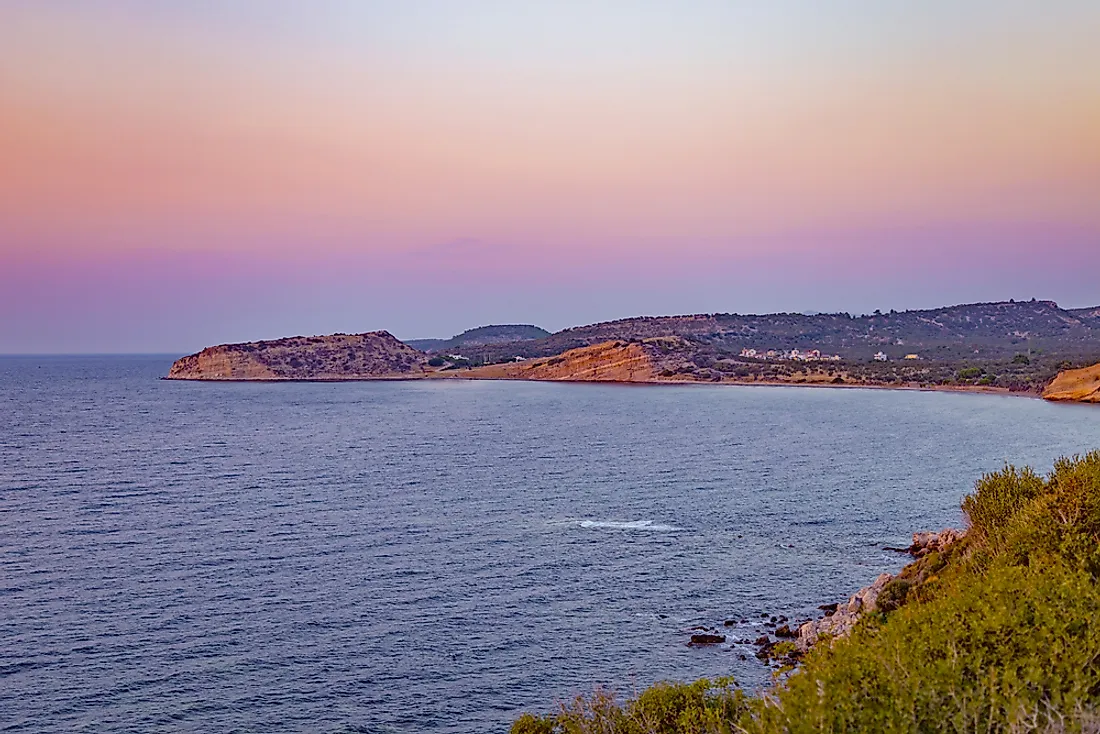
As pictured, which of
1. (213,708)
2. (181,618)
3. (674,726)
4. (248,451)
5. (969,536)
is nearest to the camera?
(674,726)

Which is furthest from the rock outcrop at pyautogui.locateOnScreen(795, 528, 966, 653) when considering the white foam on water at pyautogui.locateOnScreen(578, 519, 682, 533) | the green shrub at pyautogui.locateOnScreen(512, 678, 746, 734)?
the white foam on water at pyautogui.locateOnScreen(578, 519, 682, 533)

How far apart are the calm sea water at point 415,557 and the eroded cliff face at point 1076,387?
4018cm

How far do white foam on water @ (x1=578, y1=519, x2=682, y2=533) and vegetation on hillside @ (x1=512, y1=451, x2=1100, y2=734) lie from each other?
96.2 feet

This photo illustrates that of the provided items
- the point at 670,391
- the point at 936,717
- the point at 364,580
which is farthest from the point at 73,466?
the point at 670,391

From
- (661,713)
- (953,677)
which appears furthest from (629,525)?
(953,677)

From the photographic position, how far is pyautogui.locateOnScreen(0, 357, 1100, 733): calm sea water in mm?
30031

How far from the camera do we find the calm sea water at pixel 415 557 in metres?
30.0

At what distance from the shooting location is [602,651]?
33.3m

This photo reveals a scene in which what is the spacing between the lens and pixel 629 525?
53438 mm

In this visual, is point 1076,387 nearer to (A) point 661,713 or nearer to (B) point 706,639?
(B) point 706,639

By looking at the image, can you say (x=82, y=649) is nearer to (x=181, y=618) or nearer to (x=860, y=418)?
(x=181, y=618)

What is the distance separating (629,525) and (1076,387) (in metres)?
118

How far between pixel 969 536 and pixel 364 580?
27.5 m

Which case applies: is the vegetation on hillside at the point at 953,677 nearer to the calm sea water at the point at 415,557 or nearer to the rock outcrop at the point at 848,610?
the calm sea water at the point at 415,557
